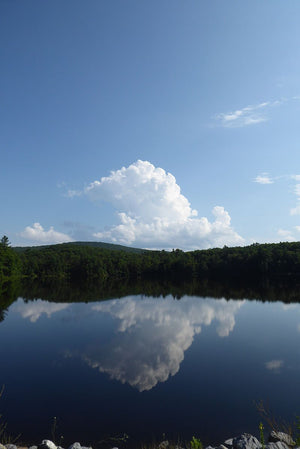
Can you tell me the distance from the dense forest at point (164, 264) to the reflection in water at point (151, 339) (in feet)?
216

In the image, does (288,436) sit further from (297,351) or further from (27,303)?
(27,303)

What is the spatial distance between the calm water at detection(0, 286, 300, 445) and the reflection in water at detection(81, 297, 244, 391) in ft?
0.30

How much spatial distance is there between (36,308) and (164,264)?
317ft

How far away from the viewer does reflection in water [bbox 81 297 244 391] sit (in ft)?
54.7

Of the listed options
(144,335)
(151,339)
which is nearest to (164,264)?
(144,335)

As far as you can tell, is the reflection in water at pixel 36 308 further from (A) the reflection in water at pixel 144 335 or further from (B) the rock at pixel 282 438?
(B) the rock at pixel 282 438

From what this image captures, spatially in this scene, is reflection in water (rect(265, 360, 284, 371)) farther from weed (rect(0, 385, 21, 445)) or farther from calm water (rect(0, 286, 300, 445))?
weed (rect(0, 385, 21, 445))

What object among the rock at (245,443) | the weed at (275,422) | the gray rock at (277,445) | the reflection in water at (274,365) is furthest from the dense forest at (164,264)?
the gray rock at (277,445)

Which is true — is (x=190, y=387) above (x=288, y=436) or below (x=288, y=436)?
below

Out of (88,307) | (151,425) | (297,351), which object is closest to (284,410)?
(151,425)

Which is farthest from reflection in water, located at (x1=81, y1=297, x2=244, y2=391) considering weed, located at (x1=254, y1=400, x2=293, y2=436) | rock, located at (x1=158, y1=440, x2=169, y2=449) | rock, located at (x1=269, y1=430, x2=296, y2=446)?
rock, located at (x1=269, y1=430, x2=296, y2=446)

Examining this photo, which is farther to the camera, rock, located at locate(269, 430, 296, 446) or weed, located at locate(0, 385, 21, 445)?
weed, located at locate(0, 385, 21, 445)

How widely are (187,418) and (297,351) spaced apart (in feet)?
41.5

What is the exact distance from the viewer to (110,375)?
16156 millimetres
